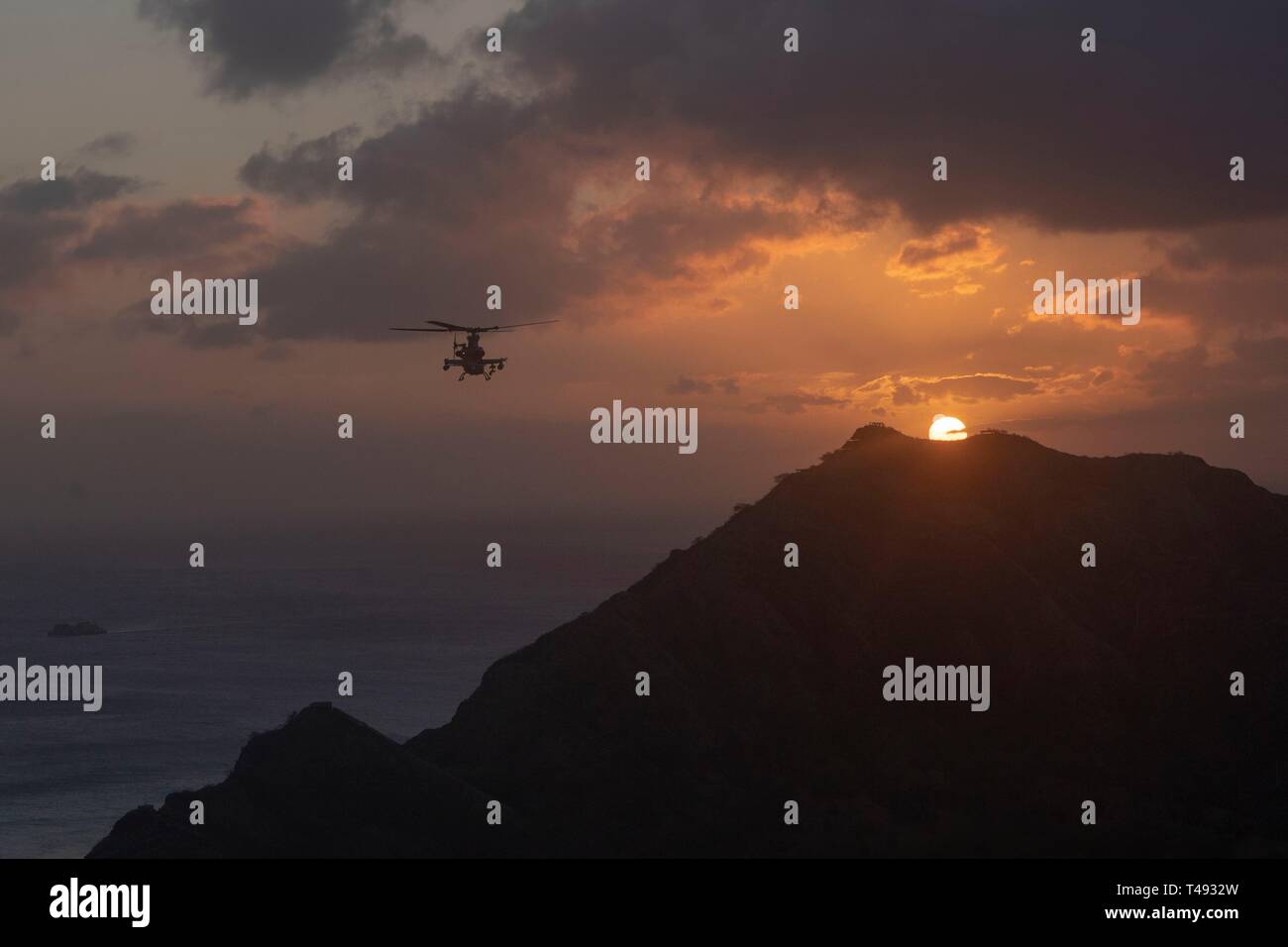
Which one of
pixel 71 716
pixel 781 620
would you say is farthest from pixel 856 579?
pixel 71 716

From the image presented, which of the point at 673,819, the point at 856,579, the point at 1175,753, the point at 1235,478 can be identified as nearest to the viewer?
the point at 673,819

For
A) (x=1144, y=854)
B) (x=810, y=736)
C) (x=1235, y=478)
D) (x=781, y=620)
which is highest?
(x=1235, y=478)

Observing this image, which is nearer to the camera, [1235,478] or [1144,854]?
[1144,854]

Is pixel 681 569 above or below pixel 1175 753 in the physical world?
above

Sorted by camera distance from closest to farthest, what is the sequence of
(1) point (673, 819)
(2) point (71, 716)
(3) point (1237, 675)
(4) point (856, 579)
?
1. (1) point (673, 819)
2. (3) point (1237, 675)
3. (4) point (856, 579)
4. (2) point (71, 716)

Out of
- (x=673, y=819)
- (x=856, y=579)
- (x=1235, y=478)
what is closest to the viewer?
(x=673, y=819)

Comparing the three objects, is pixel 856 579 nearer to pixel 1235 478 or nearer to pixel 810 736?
pixel 810 736

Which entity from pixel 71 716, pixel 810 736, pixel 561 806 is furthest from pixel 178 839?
pixel 71 716

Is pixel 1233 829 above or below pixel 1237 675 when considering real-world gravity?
below

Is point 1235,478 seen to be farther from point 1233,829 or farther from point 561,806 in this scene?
point 561,806
